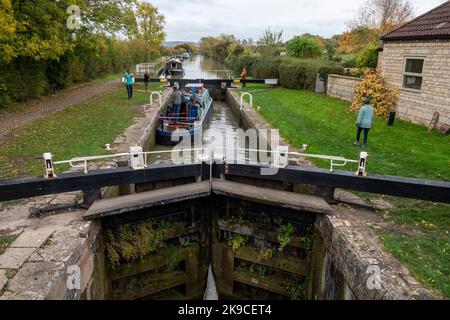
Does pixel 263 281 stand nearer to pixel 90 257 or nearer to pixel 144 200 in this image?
pixel 144 200

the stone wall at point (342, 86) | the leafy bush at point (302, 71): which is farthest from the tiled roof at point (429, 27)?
the leafy bush at point (302, 71)

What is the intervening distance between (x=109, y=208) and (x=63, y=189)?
78 centimetres

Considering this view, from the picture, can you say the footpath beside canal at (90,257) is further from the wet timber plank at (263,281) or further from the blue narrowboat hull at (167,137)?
the blue narrowboat hull at (167,137)

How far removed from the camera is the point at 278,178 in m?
6.23

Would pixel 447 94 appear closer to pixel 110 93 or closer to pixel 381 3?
pixel 110 93

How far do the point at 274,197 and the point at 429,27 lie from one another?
371 inches

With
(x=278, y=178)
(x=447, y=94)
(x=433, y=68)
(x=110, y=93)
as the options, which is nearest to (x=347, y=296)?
(x=278, y=178)

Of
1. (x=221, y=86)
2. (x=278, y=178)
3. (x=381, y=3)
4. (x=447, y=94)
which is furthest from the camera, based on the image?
(x=381, y=3)

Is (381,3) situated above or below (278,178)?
above

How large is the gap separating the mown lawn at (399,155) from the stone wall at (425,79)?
0.52m

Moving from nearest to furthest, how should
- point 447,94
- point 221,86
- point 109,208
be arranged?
point 109,208 → point 447,94 → point 221,86

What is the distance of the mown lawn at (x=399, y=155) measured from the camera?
178 inches

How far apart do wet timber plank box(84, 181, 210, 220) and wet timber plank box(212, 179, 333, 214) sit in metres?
0.32

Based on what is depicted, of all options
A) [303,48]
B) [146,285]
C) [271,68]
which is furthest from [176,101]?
[303,48]
